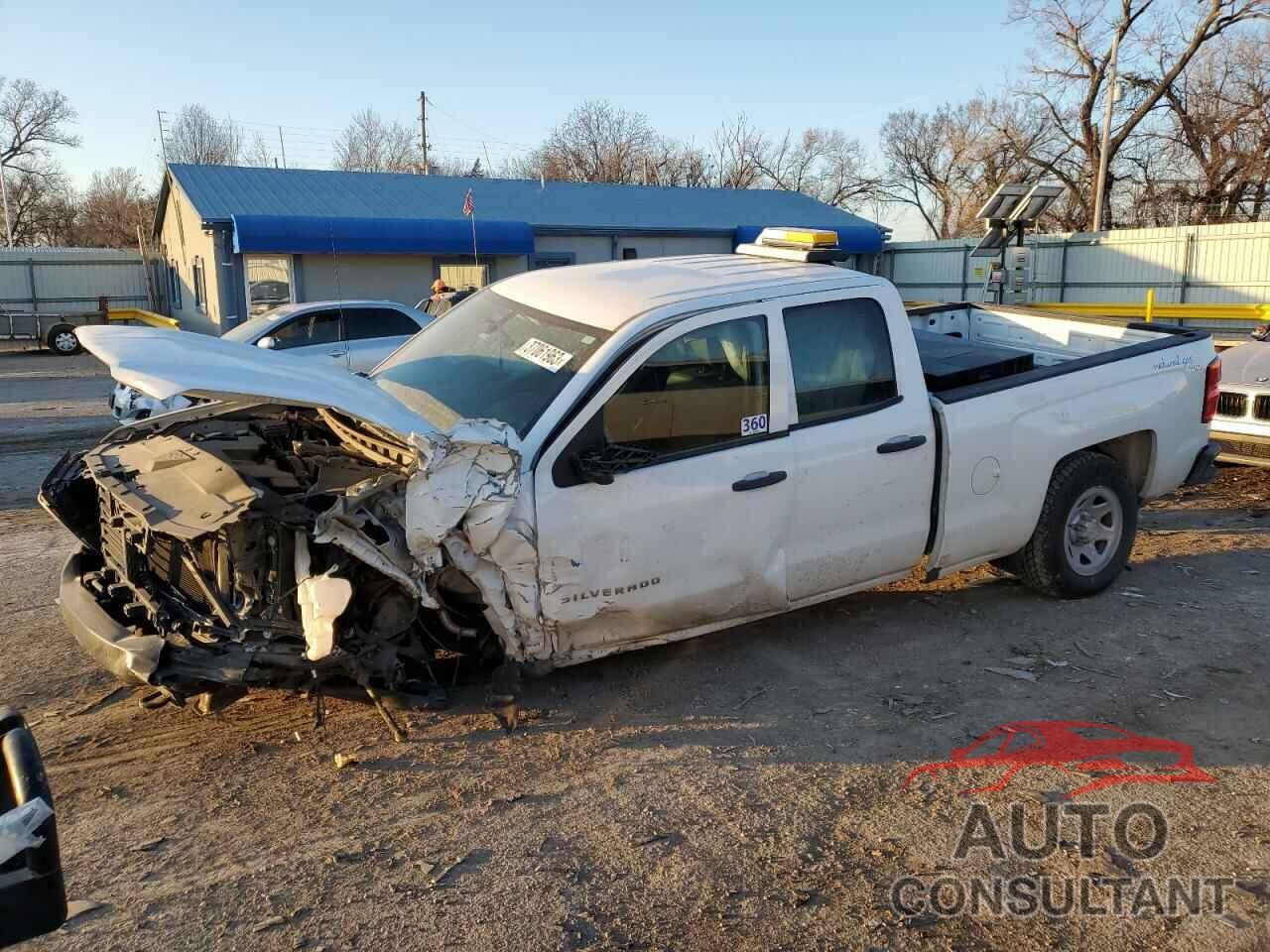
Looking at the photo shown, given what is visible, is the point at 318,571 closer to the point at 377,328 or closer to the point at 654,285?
the point at 654,285

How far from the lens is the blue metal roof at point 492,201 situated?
2541cm

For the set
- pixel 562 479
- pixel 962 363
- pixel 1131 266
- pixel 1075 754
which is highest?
pixel 1131 266

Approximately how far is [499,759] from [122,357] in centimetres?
210

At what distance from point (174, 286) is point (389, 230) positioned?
10.5 m

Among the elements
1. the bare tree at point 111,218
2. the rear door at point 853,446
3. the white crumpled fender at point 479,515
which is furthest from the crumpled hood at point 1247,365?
the bare tree at point 111,218

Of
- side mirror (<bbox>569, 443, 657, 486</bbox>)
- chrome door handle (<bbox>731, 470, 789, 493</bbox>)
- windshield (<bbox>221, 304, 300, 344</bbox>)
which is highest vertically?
windshield (<bbox>221, 304, 300, 344</bbox>)

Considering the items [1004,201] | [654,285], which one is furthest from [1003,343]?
[1004,201]

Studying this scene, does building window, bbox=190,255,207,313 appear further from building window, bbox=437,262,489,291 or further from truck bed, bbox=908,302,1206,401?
truck bed, bbox=908,302,1206,401

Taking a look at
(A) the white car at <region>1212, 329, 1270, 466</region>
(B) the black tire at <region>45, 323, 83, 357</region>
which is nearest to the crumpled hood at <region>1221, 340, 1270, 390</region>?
(A) the white car at <region>1212, 329, 1270, 466</region>

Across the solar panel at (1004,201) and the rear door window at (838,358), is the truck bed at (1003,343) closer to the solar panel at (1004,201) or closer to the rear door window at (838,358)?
the rear door window at (838,358)

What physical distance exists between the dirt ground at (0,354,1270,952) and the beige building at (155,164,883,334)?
16875 millimetres

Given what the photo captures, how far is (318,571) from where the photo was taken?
3922 mm

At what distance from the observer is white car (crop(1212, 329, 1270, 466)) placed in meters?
7.75

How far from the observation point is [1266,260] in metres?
23.1
